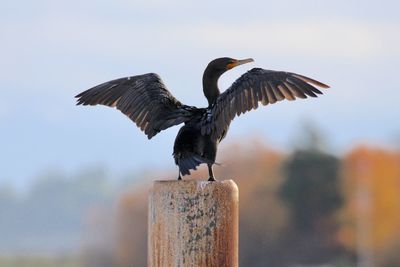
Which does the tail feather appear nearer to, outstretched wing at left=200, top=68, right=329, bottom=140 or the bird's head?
outstretched wing at left=200, top=68, right=329, bottom=140

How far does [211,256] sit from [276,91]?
6.37ft

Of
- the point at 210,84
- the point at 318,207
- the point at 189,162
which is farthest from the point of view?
the point at 318,207

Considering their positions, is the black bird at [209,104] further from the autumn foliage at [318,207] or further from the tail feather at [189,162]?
the autumn foliage at [318,207]

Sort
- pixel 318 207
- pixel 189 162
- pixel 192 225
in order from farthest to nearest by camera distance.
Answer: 1. pixel 318 207
2. pixel 189 162
3. pixel 192 225

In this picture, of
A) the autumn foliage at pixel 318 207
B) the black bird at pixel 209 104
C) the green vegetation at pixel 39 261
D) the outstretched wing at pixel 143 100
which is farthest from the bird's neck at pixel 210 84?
the autumn foliage at pixel 318 207

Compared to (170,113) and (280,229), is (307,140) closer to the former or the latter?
(280,229)

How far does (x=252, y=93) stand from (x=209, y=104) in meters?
0.38

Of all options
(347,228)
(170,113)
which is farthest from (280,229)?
(170,113)

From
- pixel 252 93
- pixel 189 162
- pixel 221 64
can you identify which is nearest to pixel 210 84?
pixel 221 64

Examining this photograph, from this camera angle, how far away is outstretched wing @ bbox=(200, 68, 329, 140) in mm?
10961

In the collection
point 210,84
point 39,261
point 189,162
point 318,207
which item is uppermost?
point 318,207

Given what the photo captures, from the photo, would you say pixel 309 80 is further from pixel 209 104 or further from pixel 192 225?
pixel 192 225

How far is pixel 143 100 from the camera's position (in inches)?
460

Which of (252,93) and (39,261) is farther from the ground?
(39,261)
